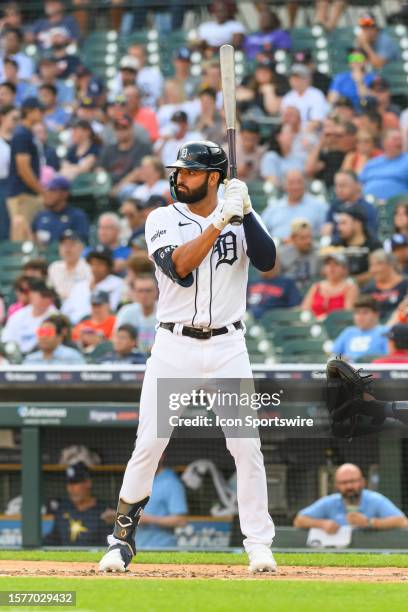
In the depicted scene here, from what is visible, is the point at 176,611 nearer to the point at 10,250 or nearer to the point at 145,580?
the point at 145,580

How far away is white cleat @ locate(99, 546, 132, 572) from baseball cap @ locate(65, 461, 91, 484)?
103 inches

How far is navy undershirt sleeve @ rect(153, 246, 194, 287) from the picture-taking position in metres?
5.24

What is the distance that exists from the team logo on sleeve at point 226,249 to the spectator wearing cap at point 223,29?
28.6ft

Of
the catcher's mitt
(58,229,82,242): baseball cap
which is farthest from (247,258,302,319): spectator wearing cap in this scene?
the catcher's mitt

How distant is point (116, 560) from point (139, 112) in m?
8.20

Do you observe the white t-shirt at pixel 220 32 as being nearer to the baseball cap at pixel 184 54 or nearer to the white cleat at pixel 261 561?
the baseball cap at pixel 184 54

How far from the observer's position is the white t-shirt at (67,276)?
1052 cm

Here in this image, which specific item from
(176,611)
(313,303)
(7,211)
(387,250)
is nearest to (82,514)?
(313,303)

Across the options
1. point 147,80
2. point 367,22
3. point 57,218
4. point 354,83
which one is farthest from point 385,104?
point 57,218

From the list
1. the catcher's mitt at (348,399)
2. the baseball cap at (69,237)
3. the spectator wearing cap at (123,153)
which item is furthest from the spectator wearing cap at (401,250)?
the catcher's mitt at (348,399)

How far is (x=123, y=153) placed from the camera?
12336 millimetres

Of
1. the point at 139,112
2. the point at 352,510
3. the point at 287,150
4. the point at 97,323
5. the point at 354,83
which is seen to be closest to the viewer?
the point at 352,510

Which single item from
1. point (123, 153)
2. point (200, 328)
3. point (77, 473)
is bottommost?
point (77, 473)

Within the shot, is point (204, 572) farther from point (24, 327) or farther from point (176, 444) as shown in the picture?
point (24, 327)
